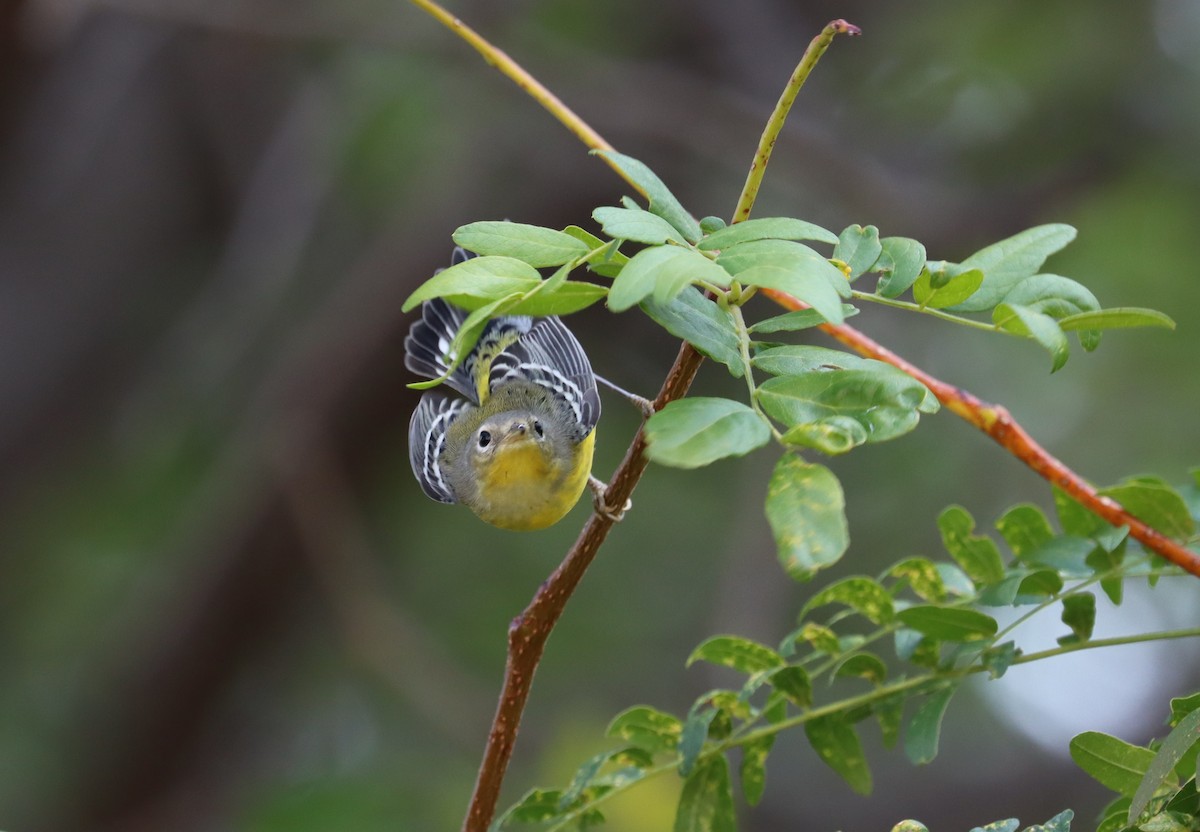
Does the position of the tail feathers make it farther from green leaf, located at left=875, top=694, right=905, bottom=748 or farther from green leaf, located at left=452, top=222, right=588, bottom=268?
green leaf, located at left=452, top=222, right=588, bottom=268

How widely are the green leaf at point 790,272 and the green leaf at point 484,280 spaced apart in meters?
0.18

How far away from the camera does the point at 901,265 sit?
1337 millimetres

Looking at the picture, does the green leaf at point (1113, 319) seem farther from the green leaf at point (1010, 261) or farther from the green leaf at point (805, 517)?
the green leaf at point (805, 517)

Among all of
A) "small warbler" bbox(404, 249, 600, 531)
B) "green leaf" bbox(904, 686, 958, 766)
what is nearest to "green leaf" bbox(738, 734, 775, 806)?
"green leaf" bbox(904, 686, 958, 766)

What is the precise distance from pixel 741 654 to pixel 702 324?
24.9 inches

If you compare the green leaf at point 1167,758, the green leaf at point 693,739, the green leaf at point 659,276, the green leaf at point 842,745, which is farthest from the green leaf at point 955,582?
the green leaf at point 659,276

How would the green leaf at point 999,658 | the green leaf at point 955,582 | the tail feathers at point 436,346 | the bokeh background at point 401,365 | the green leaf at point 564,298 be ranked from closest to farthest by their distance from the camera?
1. the green leaf at point 564,298
2. the green leaf at point 999,658
3. the green leaf at point 955,582
4. the tail feathers at point 436,346
5. the bokeh background at point 401,365

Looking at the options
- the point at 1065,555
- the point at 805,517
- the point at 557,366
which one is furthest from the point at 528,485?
the point at 805,517

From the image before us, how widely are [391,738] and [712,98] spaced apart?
359 centimetres

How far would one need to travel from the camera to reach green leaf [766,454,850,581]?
0.96 m

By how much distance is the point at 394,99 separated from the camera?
274 inches

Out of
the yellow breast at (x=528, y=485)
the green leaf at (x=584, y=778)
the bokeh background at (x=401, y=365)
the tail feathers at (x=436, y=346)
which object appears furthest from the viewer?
the bokeh background at (x=401, y=365)

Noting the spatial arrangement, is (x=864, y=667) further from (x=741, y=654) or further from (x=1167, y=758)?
(x=1167, y=758)

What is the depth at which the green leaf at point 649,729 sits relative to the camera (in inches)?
66.7
